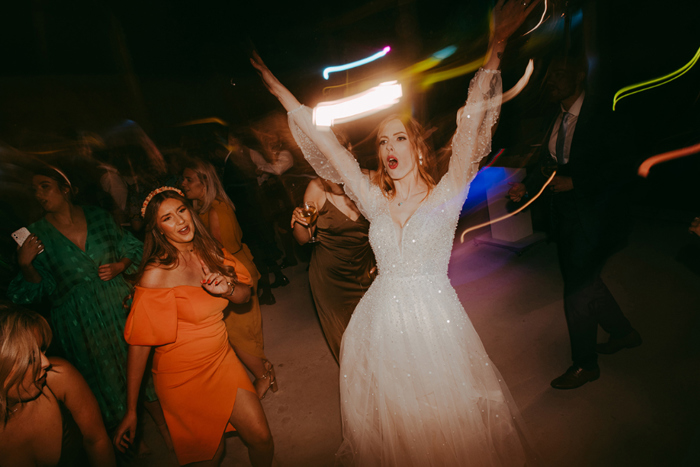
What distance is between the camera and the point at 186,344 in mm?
1624

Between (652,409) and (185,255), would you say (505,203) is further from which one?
(185,255)

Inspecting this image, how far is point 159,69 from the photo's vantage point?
6.45 metres

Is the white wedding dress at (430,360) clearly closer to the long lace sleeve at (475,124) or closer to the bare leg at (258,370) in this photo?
the long lace sleeve at (475,124)

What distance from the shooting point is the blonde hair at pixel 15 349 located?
1182mm

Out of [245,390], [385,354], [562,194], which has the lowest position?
[245,390]

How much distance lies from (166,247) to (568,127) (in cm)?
296

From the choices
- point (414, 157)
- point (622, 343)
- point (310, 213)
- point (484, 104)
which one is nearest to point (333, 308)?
point (310, 213)

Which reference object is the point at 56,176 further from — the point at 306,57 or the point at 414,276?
the point at 306,57

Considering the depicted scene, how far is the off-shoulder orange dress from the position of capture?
1.54 metres

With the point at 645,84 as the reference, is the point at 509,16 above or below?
above

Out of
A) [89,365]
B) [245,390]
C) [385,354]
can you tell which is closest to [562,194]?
[385,354]

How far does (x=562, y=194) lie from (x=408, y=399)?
1853mm

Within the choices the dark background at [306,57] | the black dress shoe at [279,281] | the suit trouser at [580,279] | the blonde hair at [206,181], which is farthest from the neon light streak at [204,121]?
the suit trouser at [580,279]

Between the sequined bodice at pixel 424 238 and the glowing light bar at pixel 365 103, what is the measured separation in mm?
932
